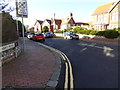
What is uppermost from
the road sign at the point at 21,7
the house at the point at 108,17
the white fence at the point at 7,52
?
the house at the point at 108,17

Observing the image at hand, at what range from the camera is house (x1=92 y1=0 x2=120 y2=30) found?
3155cm

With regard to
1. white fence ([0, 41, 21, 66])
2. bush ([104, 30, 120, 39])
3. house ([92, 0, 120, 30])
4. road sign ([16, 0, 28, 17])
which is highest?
house ([92, 0, 120, 30])

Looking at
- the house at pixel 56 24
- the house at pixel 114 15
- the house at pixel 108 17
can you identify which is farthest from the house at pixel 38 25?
the house at pixel 114 15

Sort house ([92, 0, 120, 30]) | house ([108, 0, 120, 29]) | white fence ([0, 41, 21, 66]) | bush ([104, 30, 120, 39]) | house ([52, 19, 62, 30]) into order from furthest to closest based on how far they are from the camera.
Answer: house ([52, 19, 62, 30]) < house ([92, 0, 120, 30]) < house ([108, 0, 120, 29]) < bush ([104, 30, 120, 39]) < white fence ([0, 41, 21, 66])

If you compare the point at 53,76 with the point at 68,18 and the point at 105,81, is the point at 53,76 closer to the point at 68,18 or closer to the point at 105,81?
the point at 105,81

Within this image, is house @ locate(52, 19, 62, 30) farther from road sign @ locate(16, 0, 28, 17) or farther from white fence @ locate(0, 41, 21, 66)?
white fence @ locate(0, 41, 21, 66)

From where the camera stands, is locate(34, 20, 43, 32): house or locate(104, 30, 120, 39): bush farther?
locate(34, 20, 43, 32): house

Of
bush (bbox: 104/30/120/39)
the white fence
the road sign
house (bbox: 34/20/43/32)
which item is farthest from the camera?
house (bbox: 34/20/43/32)

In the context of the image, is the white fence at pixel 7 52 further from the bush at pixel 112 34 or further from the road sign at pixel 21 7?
the bush at pixel 112 34

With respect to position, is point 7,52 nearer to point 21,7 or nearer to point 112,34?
point 21,7

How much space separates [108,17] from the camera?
3459 cm

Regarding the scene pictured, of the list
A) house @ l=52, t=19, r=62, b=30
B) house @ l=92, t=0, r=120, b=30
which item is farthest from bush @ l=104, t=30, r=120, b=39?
house @ l=52, t=19, r=62, b=30

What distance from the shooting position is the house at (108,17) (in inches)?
1242

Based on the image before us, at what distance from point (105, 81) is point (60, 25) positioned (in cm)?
5948
